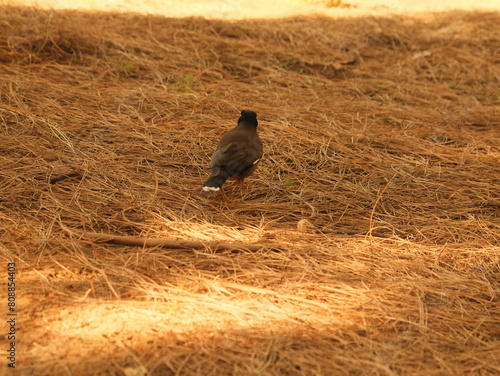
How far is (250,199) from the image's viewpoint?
4.30m

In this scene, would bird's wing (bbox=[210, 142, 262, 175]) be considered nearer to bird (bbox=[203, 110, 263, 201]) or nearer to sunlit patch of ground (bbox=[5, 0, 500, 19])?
bird (bbox=[203, 110, 263, 201])

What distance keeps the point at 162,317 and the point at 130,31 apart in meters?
5.59

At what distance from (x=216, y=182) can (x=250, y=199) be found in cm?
43

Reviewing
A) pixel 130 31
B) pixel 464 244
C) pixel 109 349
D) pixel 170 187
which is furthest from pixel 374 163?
pixel 130 31

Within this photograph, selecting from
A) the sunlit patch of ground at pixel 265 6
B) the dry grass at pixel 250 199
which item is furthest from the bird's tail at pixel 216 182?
the sunlit patch of ground at pixel 265 6

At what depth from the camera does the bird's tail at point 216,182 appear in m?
3.93

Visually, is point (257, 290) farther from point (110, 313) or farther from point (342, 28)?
point (342, 28)

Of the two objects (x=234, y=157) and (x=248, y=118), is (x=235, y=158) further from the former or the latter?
(x=248, y=118)

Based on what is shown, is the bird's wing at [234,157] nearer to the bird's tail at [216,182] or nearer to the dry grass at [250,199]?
the bird's tail at [216,182]

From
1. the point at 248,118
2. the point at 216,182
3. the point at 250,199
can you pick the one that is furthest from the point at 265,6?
the point at 216,182

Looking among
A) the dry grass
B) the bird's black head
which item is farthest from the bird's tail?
the bird's black head

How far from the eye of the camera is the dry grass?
8.25 ft

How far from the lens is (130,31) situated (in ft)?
24.3

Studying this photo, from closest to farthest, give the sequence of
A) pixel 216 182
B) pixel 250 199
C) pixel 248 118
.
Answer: pixel 216 182, pixel 250 199, pixel 248 118
